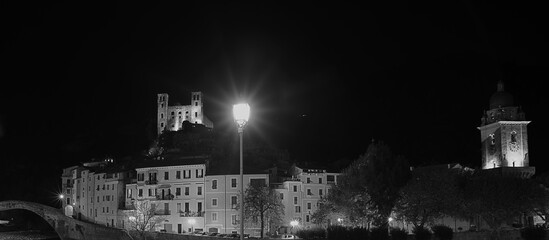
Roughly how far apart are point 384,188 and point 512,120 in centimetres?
2384

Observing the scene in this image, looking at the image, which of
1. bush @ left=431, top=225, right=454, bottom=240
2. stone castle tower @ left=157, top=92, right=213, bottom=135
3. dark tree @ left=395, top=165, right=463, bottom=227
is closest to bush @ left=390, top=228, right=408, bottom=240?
bush @ left=431, top=225, right=454, bottom=240

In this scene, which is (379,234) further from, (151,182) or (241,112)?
(151,182)

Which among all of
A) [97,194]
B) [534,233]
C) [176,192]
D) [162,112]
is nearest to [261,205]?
[176,192]

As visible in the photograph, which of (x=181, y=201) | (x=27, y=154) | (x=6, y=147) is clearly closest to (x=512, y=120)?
(x=181, y=201)

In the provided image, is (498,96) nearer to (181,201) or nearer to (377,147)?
(377,147)

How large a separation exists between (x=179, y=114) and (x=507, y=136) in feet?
308

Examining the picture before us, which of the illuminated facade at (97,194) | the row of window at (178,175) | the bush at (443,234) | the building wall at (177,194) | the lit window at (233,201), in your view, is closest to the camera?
the bush at (443,234)

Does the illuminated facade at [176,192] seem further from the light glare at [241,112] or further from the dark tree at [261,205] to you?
the light glare at [241,112]

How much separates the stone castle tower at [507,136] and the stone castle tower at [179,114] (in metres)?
85.8

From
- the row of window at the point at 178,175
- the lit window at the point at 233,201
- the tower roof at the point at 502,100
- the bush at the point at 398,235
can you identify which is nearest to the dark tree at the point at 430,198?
the bush at the point at 398,235

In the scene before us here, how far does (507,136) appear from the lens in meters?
81.4

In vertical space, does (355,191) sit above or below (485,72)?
below

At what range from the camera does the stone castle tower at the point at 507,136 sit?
81.2 m

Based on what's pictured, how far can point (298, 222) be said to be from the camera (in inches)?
3366
